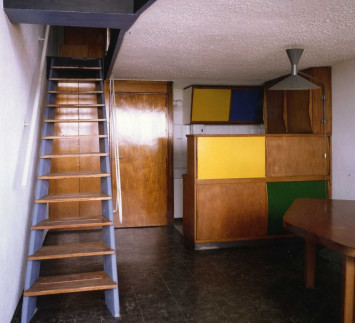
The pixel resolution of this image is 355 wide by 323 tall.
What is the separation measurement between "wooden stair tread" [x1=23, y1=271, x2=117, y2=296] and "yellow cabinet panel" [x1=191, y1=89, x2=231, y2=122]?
14.3 feet

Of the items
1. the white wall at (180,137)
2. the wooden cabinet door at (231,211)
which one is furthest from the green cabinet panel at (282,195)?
the white wall at (180,137)

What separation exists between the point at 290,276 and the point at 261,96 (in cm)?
416

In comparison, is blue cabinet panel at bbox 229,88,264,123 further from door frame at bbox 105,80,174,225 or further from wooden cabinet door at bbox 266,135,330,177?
wooden cabinet door at bbox 266,135,330,177

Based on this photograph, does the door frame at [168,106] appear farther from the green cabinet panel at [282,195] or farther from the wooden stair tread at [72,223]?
the wooden stair tread at [72,223]

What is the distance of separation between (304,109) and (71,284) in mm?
4479

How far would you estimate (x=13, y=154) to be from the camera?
3477 millimetres

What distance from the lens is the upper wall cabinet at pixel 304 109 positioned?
6004 mm

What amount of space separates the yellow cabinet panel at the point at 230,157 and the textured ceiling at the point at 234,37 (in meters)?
1.13

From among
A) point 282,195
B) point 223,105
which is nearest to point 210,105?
point 223,105

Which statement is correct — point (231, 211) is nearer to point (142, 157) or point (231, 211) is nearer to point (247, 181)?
point (247, 181)

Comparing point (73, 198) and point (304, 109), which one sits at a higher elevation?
point (304, 109)

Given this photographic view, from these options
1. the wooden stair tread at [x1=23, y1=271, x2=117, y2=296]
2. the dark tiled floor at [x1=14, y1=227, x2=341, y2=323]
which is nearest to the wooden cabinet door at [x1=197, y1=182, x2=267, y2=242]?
the dark tiled floor at [x1=14, y1=227, x2=341, y2=323]

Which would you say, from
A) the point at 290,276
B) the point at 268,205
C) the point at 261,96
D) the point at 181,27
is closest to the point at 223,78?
the point at 261,96

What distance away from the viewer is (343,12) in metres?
3.40
